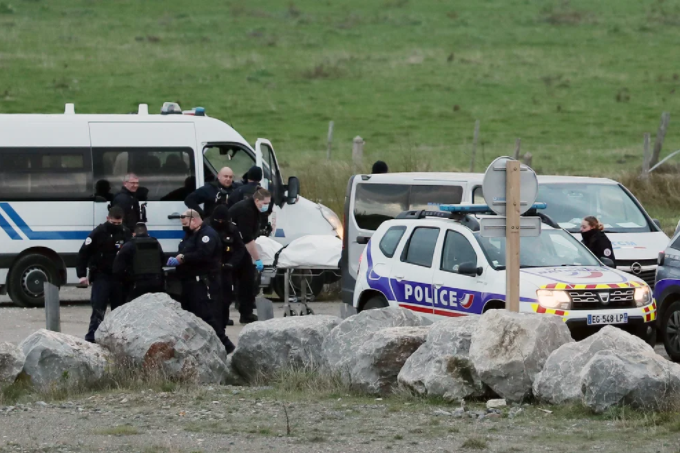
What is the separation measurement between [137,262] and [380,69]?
3861cm

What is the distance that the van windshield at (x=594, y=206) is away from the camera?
1700cm

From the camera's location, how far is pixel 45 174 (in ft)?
62.3

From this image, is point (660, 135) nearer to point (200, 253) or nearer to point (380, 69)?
point (200, 253)

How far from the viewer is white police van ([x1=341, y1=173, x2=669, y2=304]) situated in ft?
54.1

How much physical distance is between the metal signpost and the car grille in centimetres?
112

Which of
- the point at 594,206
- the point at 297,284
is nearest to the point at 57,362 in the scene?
the point at 297,284

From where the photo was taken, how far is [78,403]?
11.2 metres

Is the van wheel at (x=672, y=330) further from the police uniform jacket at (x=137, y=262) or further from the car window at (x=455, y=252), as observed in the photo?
the police uniform jacket at (x=137, y=262)

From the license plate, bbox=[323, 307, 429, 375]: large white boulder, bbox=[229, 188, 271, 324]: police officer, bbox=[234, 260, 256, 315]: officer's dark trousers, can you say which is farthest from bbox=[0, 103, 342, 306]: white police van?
the license plate

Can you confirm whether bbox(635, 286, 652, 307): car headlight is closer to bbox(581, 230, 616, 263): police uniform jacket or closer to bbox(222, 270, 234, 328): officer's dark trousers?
bbox(581, 230, 616, 263): police uniform jacket

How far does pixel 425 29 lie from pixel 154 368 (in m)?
50.6

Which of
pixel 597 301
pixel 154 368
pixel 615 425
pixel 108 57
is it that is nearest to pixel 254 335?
pixel 154 368

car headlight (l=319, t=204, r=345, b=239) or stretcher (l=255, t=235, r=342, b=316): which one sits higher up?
car headlight (l=319, t=204, r=345, b=239)

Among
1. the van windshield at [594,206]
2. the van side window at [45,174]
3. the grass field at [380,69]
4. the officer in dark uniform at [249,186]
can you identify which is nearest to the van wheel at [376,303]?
the van windshield at [594,206]
